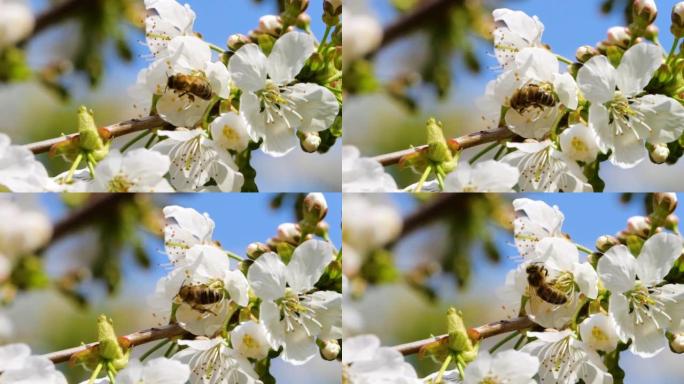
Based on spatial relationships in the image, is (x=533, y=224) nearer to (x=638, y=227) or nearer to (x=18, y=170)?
(x=638, y=227)

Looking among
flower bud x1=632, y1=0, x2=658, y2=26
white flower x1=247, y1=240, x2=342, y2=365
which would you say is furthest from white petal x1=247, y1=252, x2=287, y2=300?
flower bud x1=632, y1=0, x2=658, y2=26

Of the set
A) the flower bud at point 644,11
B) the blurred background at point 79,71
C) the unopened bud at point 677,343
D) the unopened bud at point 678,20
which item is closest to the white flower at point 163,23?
the blurred background at point 79,71

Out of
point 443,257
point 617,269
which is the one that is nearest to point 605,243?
point 617,269

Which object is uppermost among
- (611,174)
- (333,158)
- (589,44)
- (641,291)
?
(589,44)

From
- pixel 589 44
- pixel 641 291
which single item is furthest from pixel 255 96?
pixel 641 291

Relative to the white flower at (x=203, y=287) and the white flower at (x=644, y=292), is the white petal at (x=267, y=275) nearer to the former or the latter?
the white flower at (x=203, y=287)

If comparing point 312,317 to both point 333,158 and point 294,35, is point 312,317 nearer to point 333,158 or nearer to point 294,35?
point 333,158

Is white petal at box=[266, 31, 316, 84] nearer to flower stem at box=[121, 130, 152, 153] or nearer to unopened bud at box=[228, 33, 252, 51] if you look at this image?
A: unopened bud at box=[228, 33, 252, 51]

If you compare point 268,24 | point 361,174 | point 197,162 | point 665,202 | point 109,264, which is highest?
point 268,24
